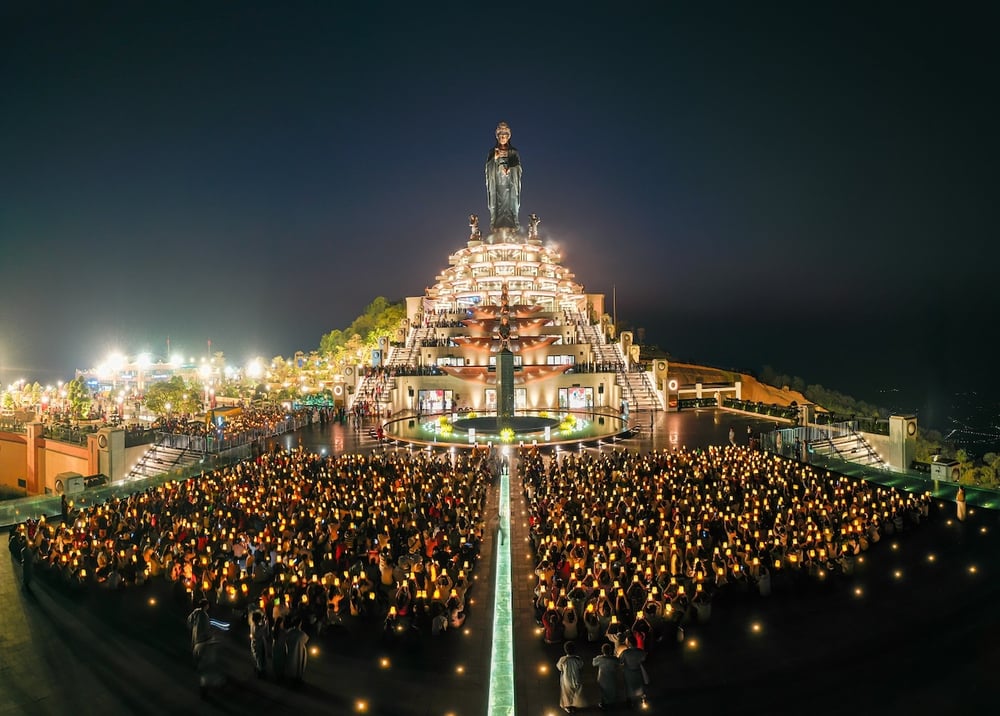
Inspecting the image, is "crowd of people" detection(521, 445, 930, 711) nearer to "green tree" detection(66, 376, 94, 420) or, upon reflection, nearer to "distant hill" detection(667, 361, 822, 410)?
"green tree" detection(66, 376, 94, 420)

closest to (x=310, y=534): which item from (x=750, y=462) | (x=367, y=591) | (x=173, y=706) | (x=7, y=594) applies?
(x=367, y=591)

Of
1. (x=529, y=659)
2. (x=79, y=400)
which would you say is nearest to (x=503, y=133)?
(x=79, y=400)

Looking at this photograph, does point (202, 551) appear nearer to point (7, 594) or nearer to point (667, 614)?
point (7, 594)

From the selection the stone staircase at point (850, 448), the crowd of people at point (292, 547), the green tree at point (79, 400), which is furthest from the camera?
the green tree at point (79, 400)

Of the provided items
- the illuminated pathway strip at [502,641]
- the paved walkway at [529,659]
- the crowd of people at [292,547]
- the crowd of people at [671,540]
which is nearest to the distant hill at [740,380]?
the crowd of people at [671,540]

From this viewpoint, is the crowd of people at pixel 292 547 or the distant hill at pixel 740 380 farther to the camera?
the distant hill at pixel 740 380

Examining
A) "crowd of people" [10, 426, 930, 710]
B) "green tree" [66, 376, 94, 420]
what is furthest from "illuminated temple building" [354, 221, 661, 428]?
"green tree" [66, 376, 94, 420]

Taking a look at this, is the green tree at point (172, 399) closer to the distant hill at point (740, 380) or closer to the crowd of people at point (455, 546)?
the crowd of people at point (455, 546)
